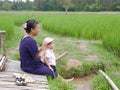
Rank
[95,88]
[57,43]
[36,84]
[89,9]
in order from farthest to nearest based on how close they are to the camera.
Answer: [89,9] < [57,43] < [95,88] < [36,84]

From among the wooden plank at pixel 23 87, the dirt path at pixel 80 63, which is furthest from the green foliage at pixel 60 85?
the dirt path at pixel 80 63

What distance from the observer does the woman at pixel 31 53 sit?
5.28 meters

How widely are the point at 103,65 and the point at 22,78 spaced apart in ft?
9.83

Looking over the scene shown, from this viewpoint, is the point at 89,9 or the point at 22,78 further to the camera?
the point at 89,9

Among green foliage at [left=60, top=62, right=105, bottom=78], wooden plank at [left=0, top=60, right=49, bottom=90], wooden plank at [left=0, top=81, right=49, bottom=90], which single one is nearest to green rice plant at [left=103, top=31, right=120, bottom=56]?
green foliage at [left=60, top=62, right=105, bottom=78]

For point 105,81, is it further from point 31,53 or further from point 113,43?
point 113,43

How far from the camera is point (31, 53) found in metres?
5.30

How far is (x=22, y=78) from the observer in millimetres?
4730

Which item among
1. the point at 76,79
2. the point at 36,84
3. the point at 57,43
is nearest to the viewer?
the point at 36,84

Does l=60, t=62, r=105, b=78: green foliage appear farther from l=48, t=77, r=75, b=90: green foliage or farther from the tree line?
the tree line

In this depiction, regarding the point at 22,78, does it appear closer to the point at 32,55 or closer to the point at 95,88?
the point at 32,55

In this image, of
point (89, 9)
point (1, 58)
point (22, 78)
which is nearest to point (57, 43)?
point (1, 58)

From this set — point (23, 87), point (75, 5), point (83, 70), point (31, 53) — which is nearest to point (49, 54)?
point (31, 53)

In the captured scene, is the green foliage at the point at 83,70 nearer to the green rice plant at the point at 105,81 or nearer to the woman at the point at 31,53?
the green rice plant at the point at 105,81
